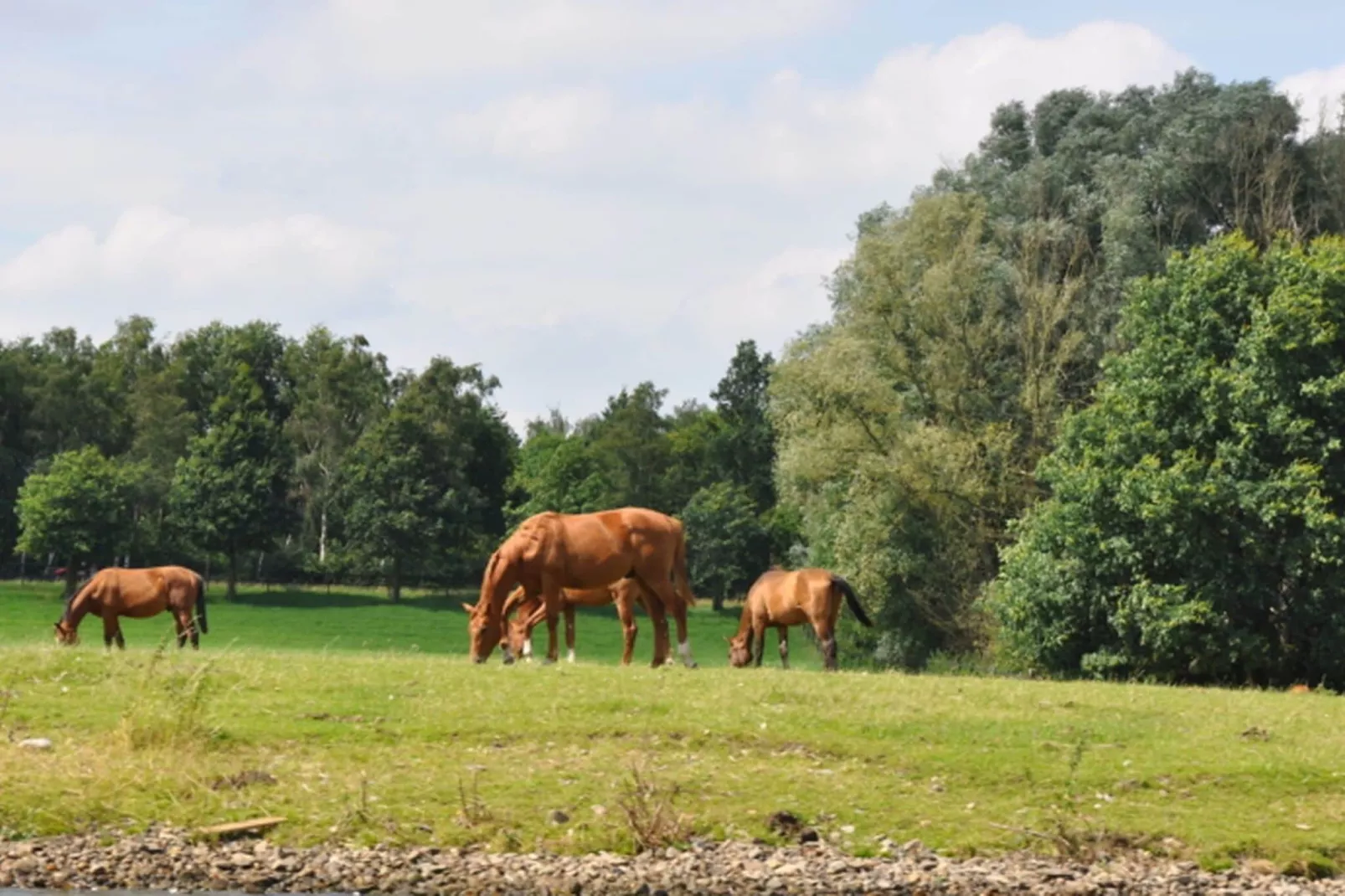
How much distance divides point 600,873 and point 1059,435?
1104 inches

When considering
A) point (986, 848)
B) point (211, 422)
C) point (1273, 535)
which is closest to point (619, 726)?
point (986, 848)

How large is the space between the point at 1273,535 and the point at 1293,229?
15.9m

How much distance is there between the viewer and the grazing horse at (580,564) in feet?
81.0

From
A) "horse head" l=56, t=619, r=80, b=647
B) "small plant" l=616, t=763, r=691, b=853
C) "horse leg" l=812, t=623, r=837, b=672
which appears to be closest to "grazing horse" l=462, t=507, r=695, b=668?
"horse leg" l=812, t=623, r=837, b=672

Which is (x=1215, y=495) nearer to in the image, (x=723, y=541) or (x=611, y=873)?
(x=611, y=873)

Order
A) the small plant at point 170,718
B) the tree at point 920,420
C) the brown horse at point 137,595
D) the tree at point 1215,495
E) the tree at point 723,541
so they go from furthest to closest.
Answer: the tree at point 723,541 < the tree at point 920,420 < the tree at point 1215,495 < the brown horse at point 137,595 < the small plant at point 170,718

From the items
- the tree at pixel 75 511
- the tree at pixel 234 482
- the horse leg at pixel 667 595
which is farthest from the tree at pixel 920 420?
the tree at pixel 234 482

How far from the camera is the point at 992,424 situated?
4597cm

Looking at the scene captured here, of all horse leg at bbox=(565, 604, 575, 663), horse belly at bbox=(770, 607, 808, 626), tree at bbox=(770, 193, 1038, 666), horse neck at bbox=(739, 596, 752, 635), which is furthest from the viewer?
tree at bbox=(770, 193, 1038, 666)

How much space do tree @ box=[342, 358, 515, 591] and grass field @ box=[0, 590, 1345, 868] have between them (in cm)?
6713

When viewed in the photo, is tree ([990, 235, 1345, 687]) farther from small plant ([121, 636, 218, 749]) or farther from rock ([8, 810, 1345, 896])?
small plant ([121, 636, 218, 749])

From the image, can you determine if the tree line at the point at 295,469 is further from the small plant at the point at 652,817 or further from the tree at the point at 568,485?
the small plant at the point at 652,817

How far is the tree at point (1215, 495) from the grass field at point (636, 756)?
405 inches

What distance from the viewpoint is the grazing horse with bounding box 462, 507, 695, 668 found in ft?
81.0
